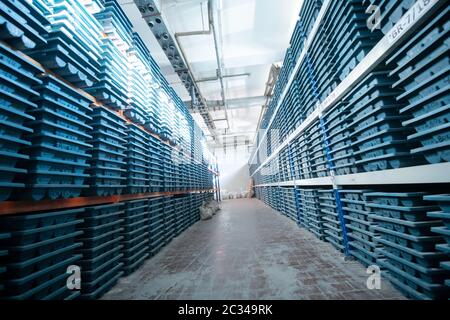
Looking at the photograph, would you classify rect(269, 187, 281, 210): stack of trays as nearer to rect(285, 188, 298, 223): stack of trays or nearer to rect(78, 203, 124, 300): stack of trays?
rect(285, 188, 298, 223): stack of trays

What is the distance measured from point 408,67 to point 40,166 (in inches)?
102

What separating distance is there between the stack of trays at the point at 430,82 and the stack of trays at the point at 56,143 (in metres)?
2.47

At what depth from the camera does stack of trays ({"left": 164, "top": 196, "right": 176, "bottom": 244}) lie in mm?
3775

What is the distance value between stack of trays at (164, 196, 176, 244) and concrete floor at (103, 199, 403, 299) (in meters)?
0.59

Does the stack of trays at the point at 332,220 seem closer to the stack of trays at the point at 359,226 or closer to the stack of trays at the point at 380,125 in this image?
the stack of trays at the point at 359,226

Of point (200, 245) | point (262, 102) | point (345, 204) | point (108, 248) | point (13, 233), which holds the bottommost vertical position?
point (200, 245)

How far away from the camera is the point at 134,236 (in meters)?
2.60

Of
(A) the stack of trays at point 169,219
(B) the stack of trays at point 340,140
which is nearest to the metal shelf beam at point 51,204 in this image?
(A) the stack of trays at point 169,219

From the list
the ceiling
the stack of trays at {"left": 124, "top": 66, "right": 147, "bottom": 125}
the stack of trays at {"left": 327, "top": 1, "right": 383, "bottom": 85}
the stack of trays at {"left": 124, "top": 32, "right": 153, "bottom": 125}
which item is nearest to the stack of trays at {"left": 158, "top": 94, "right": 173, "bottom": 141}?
the stack of trays at {"left": 124, "top": 32, "right": 153, "bottom": 125}

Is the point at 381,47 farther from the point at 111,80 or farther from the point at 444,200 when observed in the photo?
the point at 111,80

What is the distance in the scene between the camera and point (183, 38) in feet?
16.6

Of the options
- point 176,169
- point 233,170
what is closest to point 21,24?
point 176,169
